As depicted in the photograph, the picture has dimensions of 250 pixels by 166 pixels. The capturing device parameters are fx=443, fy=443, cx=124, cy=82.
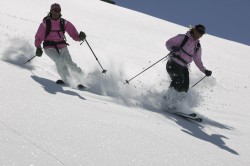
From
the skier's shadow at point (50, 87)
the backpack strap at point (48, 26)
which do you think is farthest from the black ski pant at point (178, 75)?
the backpack strap at point (48, 26)

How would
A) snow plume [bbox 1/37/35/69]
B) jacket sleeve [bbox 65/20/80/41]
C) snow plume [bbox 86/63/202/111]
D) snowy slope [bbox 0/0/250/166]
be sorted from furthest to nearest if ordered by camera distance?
snow plume [bbox 1/37/35/69] < snow plume [bbox 86/63/202/111] < jacket sleeve [bbox 65/20/80/41] < snowy slope [bbox 0/0/250/166]

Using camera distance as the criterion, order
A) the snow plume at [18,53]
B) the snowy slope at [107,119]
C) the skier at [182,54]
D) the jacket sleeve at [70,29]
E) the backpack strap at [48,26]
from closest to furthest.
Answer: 1. the snowy slope at [107,119]
2. the backpack strap at [48,26]
3. the jacket sleeve at [70,29]
4. the skier at [182,54]
5. the snow plume at [18,53]

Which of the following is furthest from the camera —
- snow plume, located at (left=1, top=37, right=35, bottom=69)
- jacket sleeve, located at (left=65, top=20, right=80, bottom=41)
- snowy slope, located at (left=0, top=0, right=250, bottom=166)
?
snow plume, located at (left=1, top=37, right=35, bottom=69)

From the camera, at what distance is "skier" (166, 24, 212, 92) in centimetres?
833

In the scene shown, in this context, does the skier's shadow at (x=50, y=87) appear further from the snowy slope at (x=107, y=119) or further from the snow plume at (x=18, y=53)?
the snow plume at (x=18, y=53)

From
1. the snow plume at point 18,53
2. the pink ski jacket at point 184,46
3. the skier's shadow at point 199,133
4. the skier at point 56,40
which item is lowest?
Answer: the snow plume at point 18,53

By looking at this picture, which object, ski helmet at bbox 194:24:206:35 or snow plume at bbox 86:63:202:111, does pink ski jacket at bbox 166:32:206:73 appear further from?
snow plume at bbox 86:63:202:111

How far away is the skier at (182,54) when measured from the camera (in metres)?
8.33

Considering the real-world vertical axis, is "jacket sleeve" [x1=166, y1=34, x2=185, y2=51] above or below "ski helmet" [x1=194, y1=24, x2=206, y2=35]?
below

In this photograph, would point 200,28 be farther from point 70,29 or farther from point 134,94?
point 70,29

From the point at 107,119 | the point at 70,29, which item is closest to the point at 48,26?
the point at 70,29

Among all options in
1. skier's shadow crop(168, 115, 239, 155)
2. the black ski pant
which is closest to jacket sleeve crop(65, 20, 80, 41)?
the black ski pant

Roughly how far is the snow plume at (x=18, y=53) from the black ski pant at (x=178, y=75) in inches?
107

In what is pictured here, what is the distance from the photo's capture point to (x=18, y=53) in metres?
8.88
